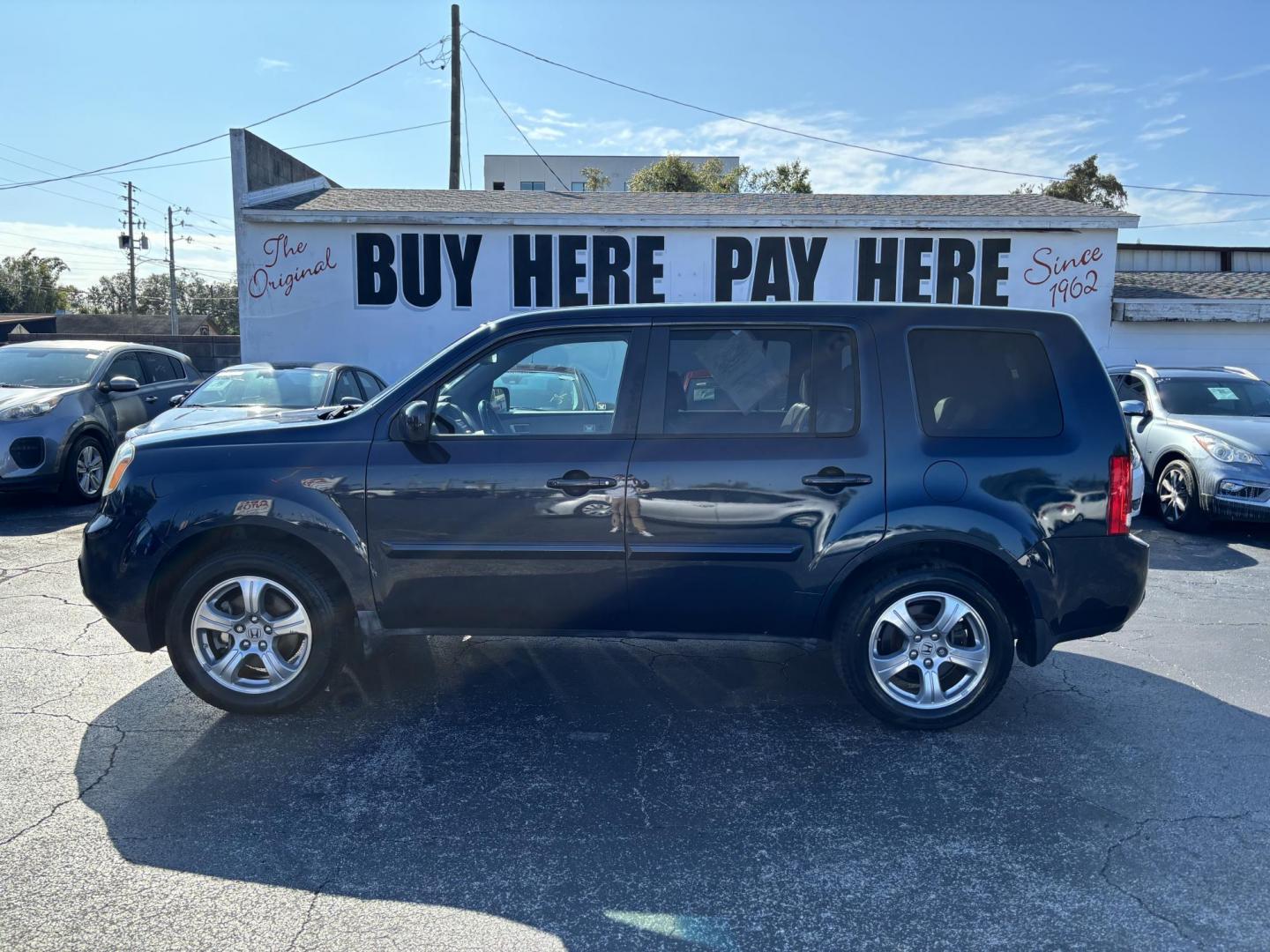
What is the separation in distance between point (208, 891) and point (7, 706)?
2.12m

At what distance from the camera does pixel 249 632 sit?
4180 mm

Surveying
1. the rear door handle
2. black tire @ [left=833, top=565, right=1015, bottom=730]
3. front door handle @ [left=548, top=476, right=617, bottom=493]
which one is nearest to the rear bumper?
black tire @ [left=833, top=565, right=1015, bottom=730]

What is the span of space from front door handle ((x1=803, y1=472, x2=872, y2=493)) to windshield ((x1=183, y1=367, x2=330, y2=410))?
6099 mm

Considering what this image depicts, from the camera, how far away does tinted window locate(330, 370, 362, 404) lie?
30.0ft

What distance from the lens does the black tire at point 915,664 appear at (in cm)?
406

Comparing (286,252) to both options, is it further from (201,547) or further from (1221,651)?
(1221,651)

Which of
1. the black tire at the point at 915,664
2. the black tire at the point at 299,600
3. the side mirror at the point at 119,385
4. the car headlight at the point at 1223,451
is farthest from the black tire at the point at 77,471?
the car headlight at the point at 1223,451

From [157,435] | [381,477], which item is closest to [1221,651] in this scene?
[381,477]

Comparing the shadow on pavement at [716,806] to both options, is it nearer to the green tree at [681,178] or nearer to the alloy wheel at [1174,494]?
the alloy wheel at [1174,494]

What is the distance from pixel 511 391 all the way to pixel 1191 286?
16.3 metres

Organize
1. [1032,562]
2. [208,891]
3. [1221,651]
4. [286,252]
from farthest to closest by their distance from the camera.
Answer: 1. [286,252]
2. [1221,651]
3. [1032,562]
4. [208,891]

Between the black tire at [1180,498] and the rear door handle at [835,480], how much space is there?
6266 millimetres

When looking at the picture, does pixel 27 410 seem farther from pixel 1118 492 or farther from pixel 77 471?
pixel 1118 492

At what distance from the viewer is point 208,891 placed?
2.90m
